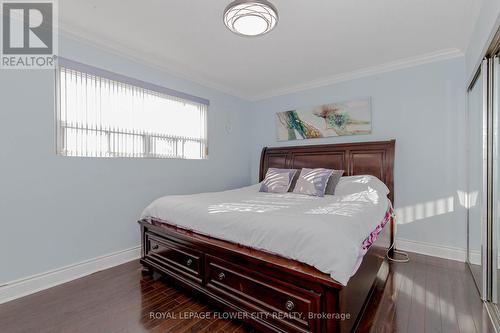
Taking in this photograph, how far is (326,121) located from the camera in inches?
149

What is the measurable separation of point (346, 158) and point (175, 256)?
2.59 m

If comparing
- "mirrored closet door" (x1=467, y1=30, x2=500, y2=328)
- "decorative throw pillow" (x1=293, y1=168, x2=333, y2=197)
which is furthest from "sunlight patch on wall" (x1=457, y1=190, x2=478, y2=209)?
"decorative throw pillow" (x1=293, y1=168, x2=333, y2=197)

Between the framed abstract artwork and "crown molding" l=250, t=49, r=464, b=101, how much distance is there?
351 millimetres

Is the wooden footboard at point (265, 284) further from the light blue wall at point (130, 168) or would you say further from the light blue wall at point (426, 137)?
the light blue wall at point (426, 137)

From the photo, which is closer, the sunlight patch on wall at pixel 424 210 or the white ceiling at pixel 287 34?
the white ceiling at pixel 287 34

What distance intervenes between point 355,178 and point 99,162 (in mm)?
2990

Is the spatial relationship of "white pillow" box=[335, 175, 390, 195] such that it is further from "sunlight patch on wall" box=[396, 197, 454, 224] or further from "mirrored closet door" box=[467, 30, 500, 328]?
"mirrored closet door" box=[467, 30, 500, 328]

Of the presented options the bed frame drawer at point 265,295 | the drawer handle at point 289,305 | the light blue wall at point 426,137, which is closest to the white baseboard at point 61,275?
the bed frame drawer at point 265,295

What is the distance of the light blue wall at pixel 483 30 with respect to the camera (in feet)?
5.37

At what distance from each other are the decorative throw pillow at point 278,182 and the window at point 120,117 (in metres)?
1.18

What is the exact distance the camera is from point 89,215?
2564mm

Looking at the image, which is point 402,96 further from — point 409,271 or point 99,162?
point 99,162

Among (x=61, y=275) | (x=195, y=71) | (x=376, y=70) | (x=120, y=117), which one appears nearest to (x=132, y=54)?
(x=120, y=117)

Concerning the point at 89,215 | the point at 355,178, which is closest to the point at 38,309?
the point at 89,215
